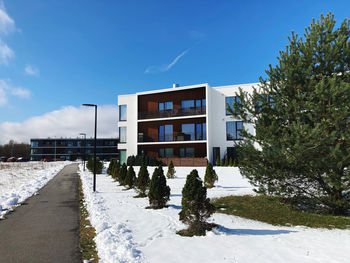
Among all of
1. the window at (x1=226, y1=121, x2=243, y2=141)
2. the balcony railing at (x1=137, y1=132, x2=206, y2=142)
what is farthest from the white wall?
the window at (x1=226, y1=121, x2=243, y2=141)

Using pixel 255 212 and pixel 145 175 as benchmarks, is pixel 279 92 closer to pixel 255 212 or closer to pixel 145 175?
pixel 255 212

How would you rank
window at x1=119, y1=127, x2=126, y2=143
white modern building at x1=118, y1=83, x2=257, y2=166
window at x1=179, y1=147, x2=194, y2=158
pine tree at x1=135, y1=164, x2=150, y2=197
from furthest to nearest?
window at x1=119, y1=127, x2=126, y2=143, window at x1=179, y1=147, x2=194, y2=158, white modern building at x1=118, y1=83, x2=257, y2=166, pine tree at x1=135, y1=164, x2=150, y2=197

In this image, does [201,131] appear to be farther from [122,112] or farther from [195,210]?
[195,210]

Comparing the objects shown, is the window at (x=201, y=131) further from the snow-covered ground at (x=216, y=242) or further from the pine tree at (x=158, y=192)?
the snow-covered ground at (x=216, y=242)

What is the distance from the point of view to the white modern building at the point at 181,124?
28188mm

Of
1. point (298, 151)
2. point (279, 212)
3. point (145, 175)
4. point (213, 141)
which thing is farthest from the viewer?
point (213, 141)

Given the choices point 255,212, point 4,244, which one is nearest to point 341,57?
point 255,212

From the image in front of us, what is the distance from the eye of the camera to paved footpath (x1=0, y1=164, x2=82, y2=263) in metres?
5.26

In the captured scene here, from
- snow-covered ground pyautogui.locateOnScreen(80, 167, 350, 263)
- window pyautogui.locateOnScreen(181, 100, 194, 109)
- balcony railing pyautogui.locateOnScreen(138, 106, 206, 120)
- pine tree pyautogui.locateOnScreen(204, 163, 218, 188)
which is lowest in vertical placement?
snow-covered ground pyautogui.locateOnScreen(80, 167, 350, 263)

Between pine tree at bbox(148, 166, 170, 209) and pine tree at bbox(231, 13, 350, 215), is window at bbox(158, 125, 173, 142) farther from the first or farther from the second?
pine tree at bbox(231, 13, 350, 215)

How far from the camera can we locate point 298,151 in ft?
23.1

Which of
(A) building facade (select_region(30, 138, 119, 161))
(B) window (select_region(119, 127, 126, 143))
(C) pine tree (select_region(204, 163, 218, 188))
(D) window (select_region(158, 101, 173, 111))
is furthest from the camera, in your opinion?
(A) building facade (select_region(30, 138, 119, 161))

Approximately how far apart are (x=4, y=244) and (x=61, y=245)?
60.5 inches

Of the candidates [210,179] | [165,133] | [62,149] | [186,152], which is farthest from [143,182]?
[62,149]
